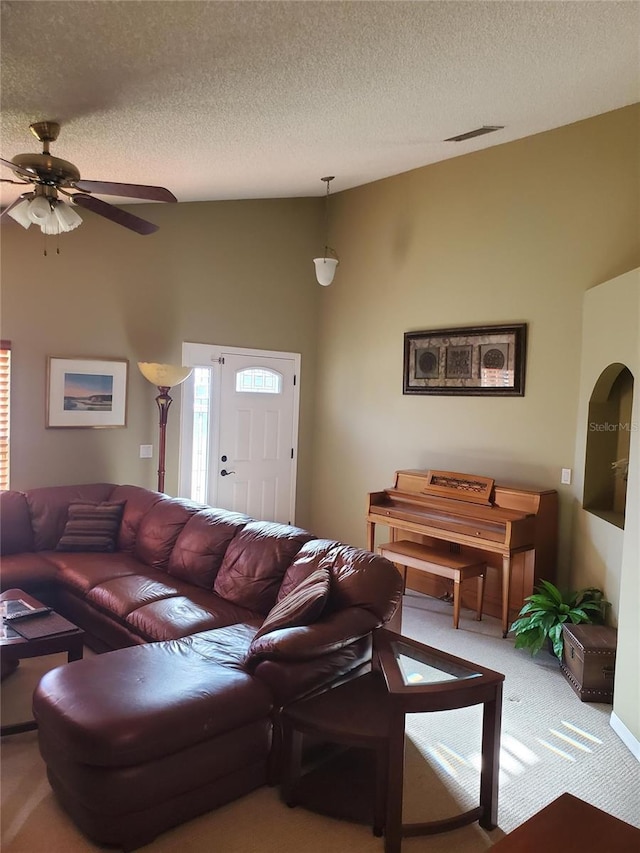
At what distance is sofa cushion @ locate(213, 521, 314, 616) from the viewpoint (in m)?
3.35

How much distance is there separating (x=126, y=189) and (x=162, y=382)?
2148 mm

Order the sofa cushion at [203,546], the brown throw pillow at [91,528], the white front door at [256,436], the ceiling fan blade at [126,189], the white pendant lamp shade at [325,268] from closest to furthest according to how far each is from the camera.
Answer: the ceiling fan blade at [126,189] < the sofa cushion at [203,546] < the brown throw pillow at [91,528] < the white pendant lamp shade at [325,268] < the white front door at [256,436]

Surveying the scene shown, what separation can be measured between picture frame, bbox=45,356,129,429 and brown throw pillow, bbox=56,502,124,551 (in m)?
0.79

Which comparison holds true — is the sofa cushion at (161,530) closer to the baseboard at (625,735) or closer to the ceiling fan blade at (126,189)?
the ceiling fan blade at (126,189)

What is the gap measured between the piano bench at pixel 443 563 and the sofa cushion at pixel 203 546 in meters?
1.38

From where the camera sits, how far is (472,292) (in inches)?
200

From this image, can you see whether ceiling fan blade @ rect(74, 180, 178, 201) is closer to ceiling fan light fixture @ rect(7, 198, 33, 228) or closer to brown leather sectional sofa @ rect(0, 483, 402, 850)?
ceiling fan light fixture @ rect(7, 198, 33, 228)

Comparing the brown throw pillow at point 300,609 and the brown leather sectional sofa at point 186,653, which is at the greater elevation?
the brown throw pillow at point 300,609

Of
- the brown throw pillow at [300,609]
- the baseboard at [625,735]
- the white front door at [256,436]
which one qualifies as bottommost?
the baseboard at [625,735]

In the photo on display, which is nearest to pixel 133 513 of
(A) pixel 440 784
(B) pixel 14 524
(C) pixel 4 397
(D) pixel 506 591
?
(B) pixel 14 524

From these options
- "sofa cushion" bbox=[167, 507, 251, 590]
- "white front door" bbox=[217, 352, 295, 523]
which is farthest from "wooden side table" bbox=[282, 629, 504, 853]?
"white front door" bbox=[217, 352, 295, 523]

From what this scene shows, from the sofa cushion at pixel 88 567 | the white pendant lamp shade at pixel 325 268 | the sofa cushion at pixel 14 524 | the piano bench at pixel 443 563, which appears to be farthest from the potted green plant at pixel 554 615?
the sofa cushion at pixel 14 524

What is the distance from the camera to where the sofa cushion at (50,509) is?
14.7 feet

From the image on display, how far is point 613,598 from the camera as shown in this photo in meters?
3.77
